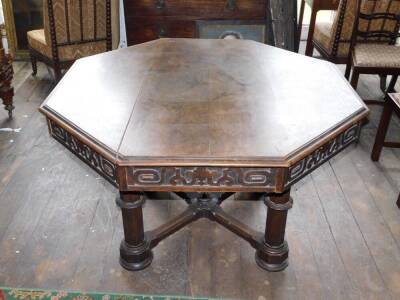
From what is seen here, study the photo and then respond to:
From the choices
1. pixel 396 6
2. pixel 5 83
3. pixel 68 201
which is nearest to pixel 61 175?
pixel 68 201

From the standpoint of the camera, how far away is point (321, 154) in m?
1.61

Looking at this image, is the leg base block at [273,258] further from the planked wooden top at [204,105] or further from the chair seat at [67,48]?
the chair seat at [67,48]

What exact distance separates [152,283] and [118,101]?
790 millimetres

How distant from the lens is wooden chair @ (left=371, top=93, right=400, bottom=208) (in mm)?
2493

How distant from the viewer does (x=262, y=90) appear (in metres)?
1.85

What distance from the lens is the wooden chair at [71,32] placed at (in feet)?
10.6

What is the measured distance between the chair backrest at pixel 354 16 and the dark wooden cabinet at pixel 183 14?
2.23 ft

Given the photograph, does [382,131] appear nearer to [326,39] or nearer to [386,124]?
[386,124]

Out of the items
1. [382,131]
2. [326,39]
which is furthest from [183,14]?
[382,131]

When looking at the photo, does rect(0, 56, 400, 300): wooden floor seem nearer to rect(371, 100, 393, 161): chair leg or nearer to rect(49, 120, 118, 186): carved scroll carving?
rect(371, 100, 393, 161): chair leg

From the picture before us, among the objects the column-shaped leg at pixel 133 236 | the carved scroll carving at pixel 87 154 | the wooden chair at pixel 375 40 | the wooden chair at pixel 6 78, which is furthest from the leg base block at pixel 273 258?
the wooden chair at pixel 6 78

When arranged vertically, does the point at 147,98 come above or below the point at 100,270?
above

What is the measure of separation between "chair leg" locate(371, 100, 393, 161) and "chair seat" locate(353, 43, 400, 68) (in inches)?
18.8

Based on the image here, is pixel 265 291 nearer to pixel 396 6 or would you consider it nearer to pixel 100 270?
pixel 100 270
